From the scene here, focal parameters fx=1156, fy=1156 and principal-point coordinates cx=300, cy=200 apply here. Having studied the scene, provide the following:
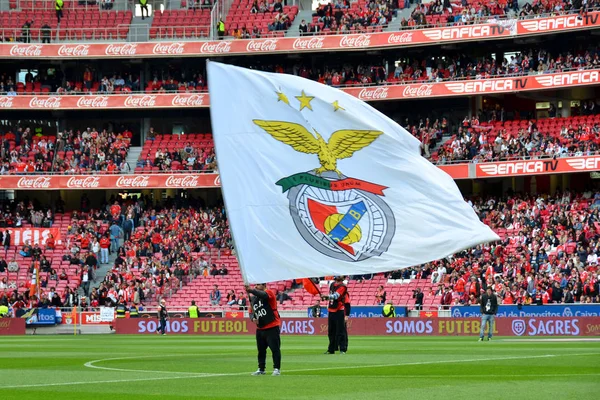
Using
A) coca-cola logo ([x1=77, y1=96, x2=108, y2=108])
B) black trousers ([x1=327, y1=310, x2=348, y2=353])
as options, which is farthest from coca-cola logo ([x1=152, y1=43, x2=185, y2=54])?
black trousers ([x1=327, y1=310, x2=348, y2=353])

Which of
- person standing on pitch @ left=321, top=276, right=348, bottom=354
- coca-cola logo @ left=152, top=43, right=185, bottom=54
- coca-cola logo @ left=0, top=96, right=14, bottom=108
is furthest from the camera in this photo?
coca-cola logo @ left=0, top=96, right=14, bottom=108

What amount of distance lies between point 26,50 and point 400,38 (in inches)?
916

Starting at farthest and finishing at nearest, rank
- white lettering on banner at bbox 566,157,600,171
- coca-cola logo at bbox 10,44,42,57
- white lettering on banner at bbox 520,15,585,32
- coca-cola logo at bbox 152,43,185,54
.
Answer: coca-cola logo at bbox 10,44,42,57
coca-cola logo at bbox 152,43,185,54
white lettering on banner at bbox 520,15,585,32
white lettering on banner at bbox 566,157,600,171

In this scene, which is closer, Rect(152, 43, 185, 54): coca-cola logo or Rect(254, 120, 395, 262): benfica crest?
Rect(254, 120, 395, 262): benfica crest

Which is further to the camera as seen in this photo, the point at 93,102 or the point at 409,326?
the point at 93,102

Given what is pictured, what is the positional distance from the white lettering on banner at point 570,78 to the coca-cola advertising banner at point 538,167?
4.43 metres

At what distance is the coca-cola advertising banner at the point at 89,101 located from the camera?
72000mm

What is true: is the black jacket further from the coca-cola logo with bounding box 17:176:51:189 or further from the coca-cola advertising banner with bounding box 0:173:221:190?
the coca-cola logo with bounding box 17:176:51:189

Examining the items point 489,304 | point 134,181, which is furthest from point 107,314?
point 489,304

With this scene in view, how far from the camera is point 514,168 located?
61875 mm

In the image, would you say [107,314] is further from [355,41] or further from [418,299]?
[355,41]

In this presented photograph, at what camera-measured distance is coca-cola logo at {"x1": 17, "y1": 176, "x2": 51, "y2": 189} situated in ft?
230

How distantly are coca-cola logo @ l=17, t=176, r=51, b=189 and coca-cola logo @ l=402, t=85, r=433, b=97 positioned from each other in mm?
22270

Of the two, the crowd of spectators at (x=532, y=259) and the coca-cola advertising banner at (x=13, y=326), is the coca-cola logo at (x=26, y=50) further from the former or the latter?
the crowd of spectators at (x=532, y=259)
